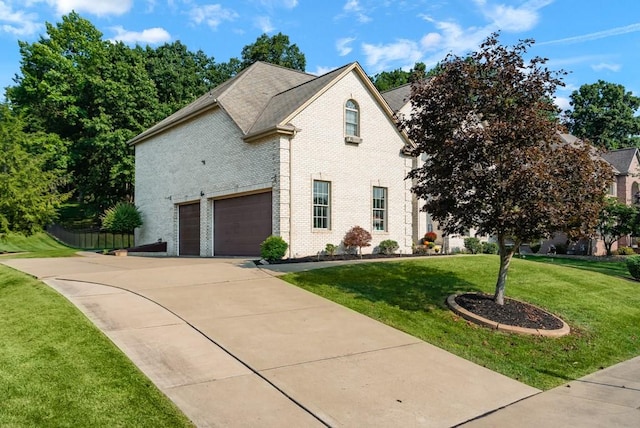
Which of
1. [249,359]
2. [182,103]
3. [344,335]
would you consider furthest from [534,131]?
[182,103]

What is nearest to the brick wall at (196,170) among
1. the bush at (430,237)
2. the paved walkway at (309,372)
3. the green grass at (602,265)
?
the paved walkway at (309,372)

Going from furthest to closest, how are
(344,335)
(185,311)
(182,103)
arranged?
1. (182,103)
2. (185,311)
3. (344,335)

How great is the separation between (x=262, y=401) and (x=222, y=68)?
164ft

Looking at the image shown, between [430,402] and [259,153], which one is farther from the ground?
[259,153]

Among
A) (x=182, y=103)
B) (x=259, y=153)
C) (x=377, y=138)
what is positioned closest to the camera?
(x=259, y=153)

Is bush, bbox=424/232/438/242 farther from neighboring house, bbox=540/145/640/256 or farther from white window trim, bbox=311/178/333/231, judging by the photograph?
neighboring house, bbox=540/145/640/256

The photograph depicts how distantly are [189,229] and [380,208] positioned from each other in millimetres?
9678

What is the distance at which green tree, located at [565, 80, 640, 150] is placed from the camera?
5734 centimetres

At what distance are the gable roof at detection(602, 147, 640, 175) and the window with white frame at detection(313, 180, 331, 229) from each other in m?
29.2

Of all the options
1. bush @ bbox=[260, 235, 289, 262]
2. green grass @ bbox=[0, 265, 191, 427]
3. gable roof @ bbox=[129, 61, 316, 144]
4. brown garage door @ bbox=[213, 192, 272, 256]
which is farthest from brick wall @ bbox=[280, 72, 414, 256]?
green grass @ bbox=[0, 265, 191, 427]

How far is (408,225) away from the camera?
2109 cm

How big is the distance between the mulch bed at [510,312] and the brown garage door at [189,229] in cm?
1508

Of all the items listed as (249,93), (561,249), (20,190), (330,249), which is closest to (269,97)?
(249,93)

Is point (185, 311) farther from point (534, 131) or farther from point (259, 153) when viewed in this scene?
point (259, 153)
